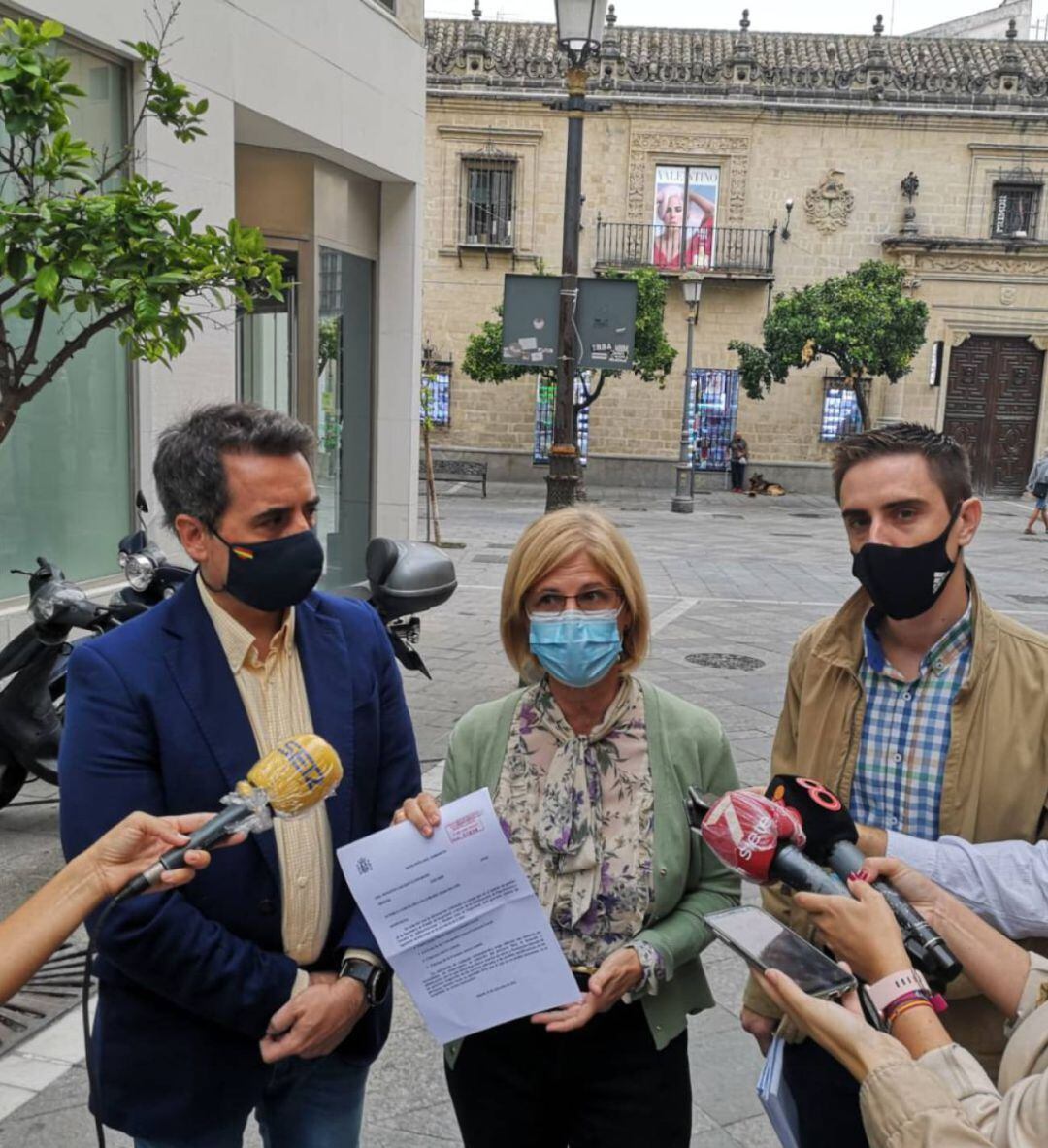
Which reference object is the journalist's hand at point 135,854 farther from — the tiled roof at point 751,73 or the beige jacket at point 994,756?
the tiled roof at point 751,73

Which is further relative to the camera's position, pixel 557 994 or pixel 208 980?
pixel 557 994

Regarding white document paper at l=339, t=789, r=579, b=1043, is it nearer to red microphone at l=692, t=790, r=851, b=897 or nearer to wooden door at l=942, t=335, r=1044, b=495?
red microphone at l=692, t=790, r=851, b=897

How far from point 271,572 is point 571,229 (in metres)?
6.38

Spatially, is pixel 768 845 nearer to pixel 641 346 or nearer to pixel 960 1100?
pixel 960 1100

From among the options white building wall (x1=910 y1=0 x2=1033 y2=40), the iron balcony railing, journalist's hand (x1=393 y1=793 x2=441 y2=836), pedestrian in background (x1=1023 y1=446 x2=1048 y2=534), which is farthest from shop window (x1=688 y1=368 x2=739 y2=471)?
journalist's hand (x1=393 y1=793 x2=441 y2=836)

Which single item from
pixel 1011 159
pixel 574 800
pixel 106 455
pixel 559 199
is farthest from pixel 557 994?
pixel 1011 159

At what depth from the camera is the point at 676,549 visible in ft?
55.1

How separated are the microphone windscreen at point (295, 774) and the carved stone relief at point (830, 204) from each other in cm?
2878

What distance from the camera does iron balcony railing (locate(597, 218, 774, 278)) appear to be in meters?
27.7

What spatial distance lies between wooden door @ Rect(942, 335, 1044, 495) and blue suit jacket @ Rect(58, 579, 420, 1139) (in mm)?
28916

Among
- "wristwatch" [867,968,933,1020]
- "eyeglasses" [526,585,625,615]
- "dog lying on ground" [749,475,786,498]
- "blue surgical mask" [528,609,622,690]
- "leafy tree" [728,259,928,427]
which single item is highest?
"leafy tree" [728,259,928,427]

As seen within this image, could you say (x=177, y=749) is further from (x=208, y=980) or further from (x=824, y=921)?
(x=824, y=921)

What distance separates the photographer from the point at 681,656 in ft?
30.5

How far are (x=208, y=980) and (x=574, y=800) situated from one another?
2.45ft
